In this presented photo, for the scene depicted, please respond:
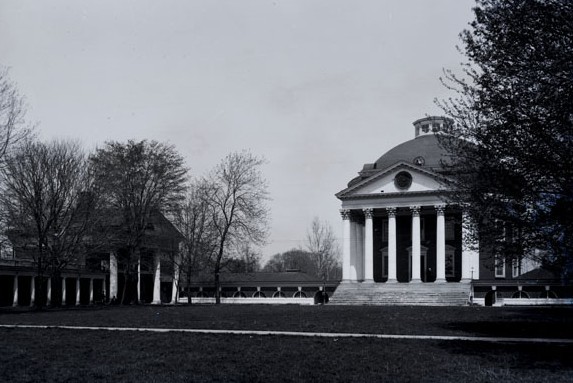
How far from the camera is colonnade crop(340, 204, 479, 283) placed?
203 ft

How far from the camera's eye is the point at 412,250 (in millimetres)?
65125

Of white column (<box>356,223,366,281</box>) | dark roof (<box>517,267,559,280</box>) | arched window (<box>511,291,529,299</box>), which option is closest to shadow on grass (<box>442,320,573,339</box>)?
arched window (<box>511,291,529,299</box>)

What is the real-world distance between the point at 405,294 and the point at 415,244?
6.82 meters

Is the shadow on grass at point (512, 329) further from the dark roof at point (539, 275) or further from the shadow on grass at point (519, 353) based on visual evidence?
the dark roof at point (539, 275)

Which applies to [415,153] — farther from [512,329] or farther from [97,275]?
[512,329]

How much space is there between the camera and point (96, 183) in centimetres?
4588

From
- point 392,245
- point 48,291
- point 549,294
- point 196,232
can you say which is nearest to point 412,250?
point 392,245

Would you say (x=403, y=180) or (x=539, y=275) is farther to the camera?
(x=403, y=180)

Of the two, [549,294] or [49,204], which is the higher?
[49,204]

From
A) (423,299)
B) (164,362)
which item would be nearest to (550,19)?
(164,362)

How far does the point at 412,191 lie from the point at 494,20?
152ft

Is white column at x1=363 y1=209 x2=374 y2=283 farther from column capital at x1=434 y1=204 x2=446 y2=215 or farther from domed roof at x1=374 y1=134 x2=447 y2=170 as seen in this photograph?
column capital at x1=434 y1=204 x2=446 y2=215

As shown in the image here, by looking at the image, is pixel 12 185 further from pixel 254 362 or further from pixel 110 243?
pixel 254 362

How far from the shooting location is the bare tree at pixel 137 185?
52.0 meters
